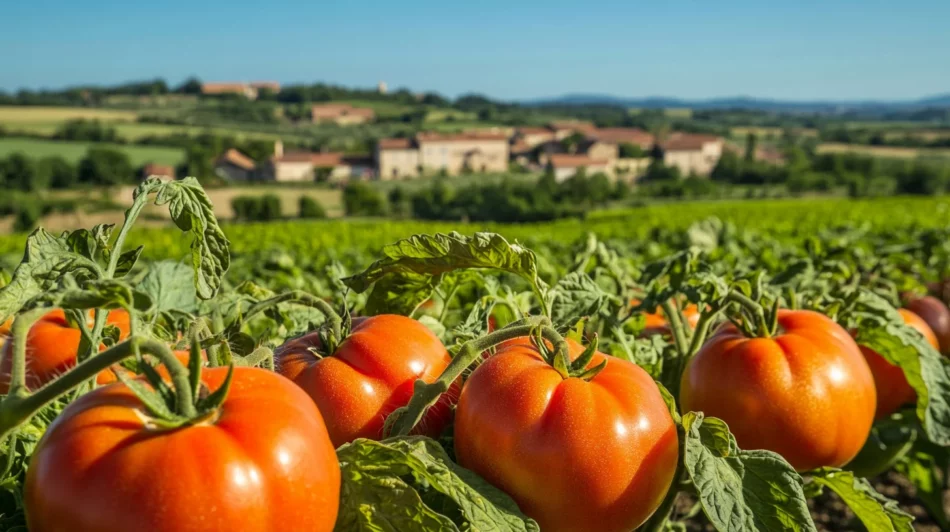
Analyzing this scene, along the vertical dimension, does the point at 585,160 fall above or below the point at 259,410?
below

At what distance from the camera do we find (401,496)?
1.18 m

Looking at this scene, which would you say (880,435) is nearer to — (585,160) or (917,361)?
(917,361)

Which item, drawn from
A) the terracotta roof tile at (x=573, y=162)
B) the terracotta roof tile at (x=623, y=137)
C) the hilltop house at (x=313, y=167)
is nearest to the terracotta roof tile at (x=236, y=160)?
the hilltop house at (x=313, y=167)

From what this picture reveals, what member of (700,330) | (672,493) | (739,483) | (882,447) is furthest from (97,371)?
(882,447)

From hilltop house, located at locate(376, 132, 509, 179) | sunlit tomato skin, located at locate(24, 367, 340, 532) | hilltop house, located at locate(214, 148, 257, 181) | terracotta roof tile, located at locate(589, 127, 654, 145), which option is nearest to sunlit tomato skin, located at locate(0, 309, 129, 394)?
sunlit tomato skin, located at locate(24, 367, 340, 532)

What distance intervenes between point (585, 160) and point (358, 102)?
64536 mm

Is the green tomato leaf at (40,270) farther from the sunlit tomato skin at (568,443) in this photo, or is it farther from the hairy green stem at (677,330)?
the hairy green stem at (677,330)

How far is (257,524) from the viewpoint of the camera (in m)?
0.98

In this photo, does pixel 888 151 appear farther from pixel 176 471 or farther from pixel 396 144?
pixel 176 471

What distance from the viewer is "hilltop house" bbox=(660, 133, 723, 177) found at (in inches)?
4424

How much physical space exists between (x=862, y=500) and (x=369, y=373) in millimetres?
1206

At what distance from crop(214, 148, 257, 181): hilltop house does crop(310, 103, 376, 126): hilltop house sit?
139 ft

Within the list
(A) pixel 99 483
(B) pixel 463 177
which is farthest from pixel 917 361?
(B) pixel 463 177

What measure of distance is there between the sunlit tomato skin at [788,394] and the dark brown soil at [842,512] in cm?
263
